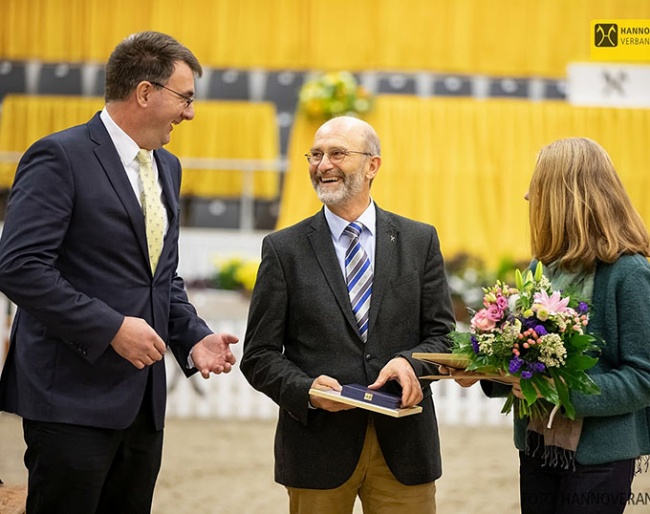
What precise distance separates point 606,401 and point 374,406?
0.61 metres

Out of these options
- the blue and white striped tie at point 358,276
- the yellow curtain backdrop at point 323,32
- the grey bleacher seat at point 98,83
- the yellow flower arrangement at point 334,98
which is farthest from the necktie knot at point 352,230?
the grey bleacher seat at point 98,83

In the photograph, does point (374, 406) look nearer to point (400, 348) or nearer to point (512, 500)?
point (400, 348)

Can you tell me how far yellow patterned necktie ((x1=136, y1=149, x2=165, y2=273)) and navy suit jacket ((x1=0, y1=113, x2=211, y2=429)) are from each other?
4 centimetres

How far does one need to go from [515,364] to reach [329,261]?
2.17ft

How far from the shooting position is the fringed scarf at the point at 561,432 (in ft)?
7.73

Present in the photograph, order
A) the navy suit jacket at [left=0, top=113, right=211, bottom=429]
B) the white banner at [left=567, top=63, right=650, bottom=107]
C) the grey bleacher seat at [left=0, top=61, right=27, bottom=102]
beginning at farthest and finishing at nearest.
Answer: the grey bleacher seat at [left=0, top=61, right=27, bottom=102] → the white banner at [left=567, top=63, right=650, bottom=107] → the navy suit jacket at [left=0, top=113, right=211, bottom=429]

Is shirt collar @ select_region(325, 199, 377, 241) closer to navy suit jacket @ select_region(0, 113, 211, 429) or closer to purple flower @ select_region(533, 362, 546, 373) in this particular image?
navy suit jacket @ select_region(0, 113, 211, 429)

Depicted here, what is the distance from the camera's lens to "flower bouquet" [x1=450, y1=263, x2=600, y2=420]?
221 cm

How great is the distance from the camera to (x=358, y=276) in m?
2.60

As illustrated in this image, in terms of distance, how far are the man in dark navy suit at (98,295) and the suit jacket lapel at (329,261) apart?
1.17 feet

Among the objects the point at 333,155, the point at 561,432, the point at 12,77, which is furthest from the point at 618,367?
the point at 12,77

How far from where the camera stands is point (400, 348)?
2564 mm

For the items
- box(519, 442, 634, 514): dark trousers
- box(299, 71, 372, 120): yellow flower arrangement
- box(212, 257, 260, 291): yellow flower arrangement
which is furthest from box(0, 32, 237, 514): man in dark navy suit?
box(299, 71, 372, 120): yellow flower arrangement

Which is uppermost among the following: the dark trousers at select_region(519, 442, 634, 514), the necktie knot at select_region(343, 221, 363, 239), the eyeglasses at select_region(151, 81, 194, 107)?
the eyeglasses at select_region(151, 81, 194, 107)
